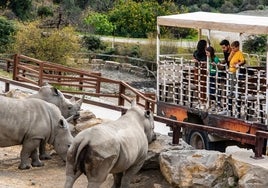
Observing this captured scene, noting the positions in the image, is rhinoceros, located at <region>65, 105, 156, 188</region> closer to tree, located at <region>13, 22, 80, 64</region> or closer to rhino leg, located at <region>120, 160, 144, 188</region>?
rhino leg, located at <region>120, 160, 144, 188</region>

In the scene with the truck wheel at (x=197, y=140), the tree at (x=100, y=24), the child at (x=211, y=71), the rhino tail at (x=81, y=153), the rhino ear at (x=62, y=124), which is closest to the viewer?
the rhino tail at (x=81, y=153)

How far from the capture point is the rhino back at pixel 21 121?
642 inches

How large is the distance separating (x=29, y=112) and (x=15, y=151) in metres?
1.86

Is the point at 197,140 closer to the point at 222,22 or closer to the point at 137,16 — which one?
the point at 222,22

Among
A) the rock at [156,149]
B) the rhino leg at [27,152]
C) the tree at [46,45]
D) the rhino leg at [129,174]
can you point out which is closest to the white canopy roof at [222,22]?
the rock at [156,149]

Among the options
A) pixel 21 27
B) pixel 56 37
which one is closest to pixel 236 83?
pixel 56 37

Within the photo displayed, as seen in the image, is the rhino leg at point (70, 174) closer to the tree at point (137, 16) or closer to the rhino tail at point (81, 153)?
the rhino tail at point (81, 153)

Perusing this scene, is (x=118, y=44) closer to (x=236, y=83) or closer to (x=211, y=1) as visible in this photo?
(x=211, y=1)

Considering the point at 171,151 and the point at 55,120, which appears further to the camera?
the point at 55,120

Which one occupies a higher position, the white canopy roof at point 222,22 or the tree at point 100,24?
the white canopy roof at point 222,22

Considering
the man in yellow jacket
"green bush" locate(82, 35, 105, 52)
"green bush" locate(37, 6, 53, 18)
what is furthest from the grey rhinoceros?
"green bush" locate(37, 6, 53, 18)

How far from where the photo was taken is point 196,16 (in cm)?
1955

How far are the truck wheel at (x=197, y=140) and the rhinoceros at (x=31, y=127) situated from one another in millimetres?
2803

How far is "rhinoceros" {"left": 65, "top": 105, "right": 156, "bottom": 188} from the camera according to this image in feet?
43.4
